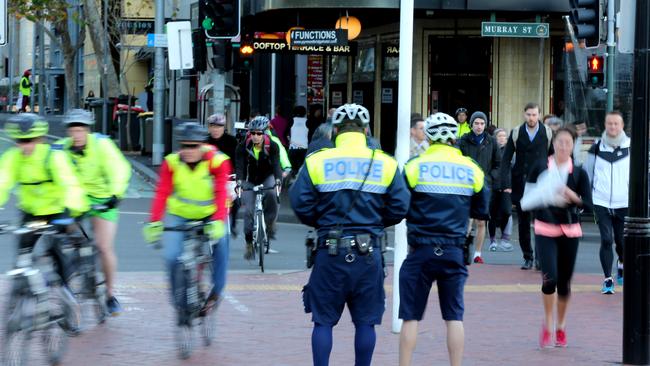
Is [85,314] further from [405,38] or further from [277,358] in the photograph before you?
[405,38]

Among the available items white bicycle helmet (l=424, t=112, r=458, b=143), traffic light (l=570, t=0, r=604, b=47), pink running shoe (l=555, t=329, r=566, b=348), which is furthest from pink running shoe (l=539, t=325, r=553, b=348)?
traffic light (l=570, t=0, r=604, b=47)

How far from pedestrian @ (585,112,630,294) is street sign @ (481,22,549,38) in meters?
9.28

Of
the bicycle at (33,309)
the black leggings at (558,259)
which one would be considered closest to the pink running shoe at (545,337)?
the black leggings at (558,259)

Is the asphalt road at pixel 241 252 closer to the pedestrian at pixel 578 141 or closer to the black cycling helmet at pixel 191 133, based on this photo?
the pedestrian at pixel 578 141

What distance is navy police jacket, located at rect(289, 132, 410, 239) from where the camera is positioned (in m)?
7.42

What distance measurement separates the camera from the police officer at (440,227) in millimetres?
7898

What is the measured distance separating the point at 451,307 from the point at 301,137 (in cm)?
2024

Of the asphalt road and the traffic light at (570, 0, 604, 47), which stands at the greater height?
the traffic light at (570, 0, 604, 47)

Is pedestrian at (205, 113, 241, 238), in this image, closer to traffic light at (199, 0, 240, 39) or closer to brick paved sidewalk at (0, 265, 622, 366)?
brick paved sidewalk at (0, 265, 622, 366)

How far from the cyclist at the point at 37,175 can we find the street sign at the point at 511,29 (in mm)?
14054

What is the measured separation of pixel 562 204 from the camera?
31.9 ft

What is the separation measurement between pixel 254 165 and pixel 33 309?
21.9ft

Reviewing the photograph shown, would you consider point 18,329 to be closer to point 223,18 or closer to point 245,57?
point 223,18

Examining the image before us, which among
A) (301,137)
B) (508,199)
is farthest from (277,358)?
(301,137)
